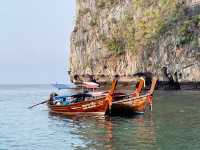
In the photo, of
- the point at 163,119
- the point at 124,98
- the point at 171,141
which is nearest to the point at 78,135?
the point at 171,141

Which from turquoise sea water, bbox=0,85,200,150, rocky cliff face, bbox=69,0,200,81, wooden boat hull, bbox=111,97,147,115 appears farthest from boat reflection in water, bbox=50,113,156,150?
rocky cliff face, bbox=69,0,200,81

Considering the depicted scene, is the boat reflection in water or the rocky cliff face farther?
the rocky cliff face

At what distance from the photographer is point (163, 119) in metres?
39.0

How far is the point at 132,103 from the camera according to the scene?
4194 centimetres

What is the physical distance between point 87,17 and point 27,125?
3373 inches

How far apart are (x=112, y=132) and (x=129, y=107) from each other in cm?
1083

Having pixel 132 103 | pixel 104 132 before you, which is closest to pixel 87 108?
pixel 132 103

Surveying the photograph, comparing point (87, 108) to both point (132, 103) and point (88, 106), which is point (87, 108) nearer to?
point (88, 106)

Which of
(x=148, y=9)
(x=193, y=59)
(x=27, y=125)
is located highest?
(x=148, y=9)

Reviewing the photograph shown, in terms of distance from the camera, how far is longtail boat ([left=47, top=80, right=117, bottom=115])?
41138 millimetres

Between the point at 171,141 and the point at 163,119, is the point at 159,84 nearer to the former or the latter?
the point at 163,119

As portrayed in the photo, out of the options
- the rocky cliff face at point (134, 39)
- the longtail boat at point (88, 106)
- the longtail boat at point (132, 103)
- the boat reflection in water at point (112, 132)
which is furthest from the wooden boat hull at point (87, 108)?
the rocky cliff face at point (134, 39)

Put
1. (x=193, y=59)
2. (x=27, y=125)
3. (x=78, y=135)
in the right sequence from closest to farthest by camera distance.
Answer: (x=78, y=135) < (x=27, y=125) < (x=193, y=59)

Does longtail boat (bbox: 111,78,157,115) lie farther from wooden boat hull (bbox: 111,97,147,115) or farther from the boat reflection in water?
the boat reflection in water
